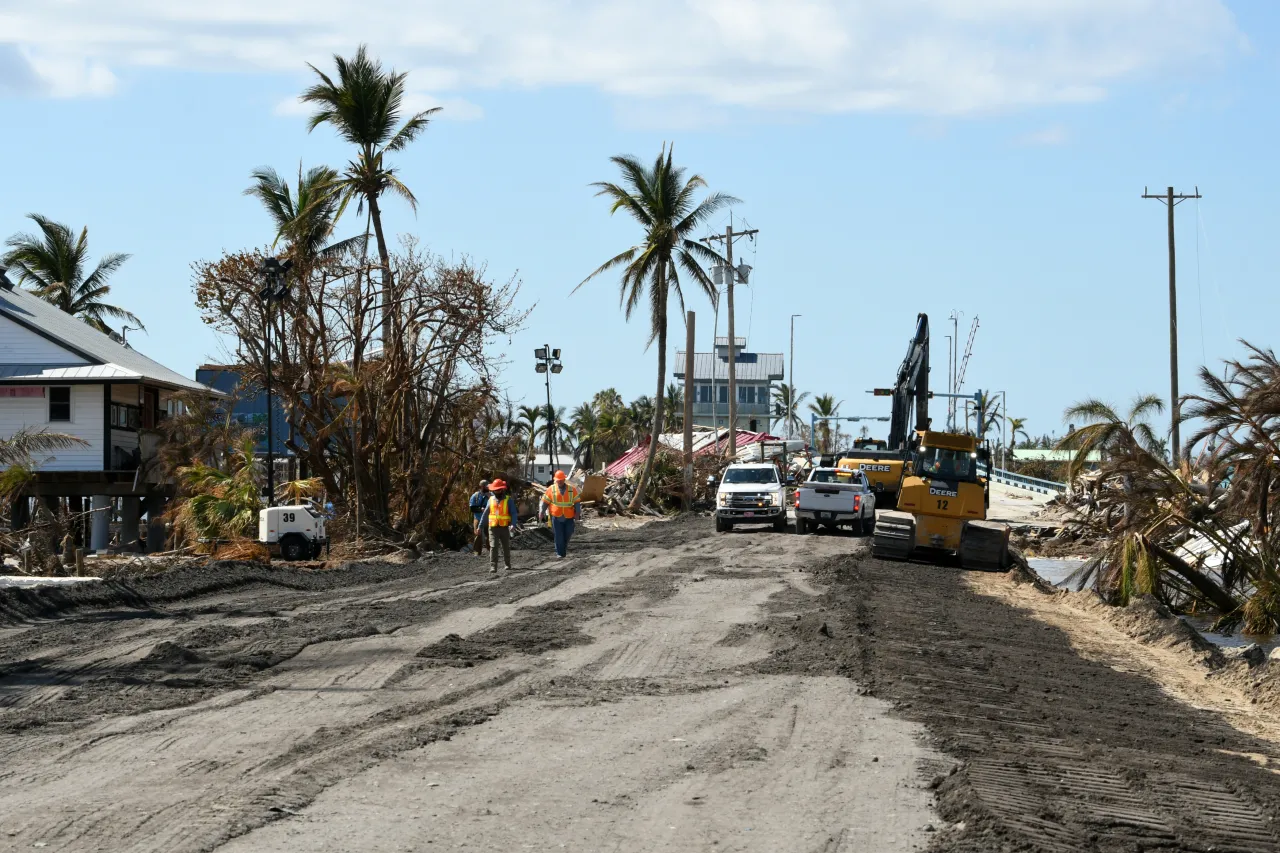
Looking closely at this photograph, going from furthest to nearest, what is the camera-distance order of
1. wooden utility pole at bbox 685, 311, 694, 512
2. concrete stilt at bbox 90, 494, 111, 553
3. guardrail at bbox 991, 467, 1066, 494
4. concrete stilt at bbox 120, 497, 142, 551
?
guardrail at bbox 991, 467, 1066, 494 < wooden utility pole at bbox 685, 311, 694, 512 < concrete stilt at bbox 120, 497, 142, 551 < concrete stilt at bbox 90, 494, 111, 553

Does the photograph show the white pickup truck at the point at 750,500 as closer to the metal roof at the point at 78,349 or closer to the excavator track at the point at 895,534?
the excavator track at the point at 895,534

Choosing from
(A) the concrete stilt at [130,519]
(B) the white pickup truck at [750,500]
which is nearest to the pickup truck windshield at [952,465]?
(B) the white pickup truck at [750,500]

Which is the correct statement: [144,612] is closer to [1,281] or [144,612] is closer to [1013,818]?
[1013,818]

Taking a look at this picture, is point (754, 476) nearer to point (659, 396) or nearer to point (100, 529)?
point (659, 396)

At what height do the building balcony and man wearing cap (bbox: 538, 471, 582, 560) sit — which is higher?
the building balcony

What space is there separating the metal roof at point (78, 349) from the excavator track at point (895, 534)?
2062 centimetres

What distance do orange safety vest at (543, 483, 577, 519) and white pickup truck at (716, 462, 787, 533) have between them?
11341 millimetres

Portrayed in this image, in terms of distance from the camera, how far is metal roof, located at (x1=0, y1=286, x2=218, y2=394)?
38.4 meters

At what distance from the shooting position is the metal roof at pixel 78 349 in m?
38.4

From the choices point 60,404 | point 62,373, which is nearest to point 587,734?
point 62,373

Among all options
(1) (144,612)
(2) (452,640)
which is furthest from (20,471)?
(2) (452,640)

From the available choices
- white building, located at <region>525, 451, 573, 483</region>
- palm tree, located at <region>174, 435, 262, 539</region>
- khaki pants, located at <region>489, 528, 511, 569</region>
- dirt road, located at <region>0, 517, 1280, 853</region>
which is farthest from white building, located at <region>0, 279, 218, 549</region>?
white building, located at <region>525, 451, 573, 483</region>

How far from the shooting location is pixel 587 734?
10.2m

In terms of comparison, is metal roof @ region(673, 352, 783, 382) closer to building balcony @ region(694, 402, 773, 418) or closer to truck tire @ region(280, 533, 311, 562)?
building balcony @ region(694, 402, 773, 418)
